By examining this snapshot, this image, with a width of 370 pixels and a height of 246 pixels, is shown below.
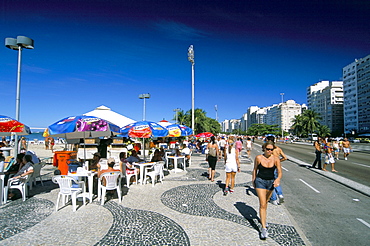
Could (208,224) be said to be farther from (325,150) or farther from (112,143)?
(112,143)

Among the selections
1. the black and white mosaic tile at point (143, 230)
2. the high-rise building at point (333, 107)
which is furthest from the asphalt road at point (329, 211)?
the high-rise building at point (333, 107)

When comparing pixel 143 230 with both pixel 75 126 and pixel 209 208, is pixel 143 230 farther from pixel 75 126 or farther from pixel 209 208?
pixel 75 126

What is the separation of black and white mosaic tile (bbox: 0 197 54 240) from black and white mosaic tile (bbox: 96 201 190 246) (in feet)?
5.46

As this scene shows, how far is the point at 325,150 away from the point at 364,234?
8319 mm

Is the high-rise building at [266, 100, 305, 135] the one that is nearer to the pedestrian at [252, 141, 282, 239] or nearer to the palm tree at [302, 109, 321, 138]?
the palm tree at [302, 109, 321, 138]

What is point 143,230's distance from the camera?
4.40 metres

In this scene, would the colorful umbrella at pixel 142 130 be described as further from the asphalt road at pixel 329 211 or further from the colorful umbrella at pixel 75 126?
the asphalt road at pixel 329 211

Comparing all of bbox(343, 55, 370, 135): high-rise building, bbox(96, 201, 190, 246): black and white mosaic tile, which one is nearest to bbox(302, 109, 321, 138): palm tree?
bbox(343, 55, 370, 135): high-rise building

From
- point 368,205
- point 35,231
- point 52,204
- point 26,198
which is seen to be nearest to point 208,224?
point 35,231

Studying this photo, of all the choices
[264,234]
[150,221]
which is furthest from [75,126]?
[264,234]

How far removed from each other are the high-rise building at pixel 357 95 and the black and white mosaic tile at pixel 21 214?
345 ft

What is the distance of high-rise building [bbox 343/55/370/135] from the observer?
3445 inches

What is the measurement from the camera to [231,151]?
703 cm

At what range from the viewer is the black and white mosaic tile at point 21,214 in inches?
174
